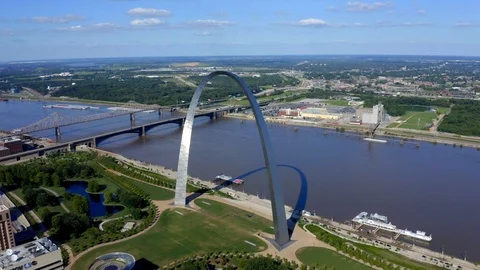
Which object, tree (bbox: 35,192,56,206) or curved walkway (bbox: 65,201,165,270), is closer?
curved walkway (bbox: 65,201,165,270)

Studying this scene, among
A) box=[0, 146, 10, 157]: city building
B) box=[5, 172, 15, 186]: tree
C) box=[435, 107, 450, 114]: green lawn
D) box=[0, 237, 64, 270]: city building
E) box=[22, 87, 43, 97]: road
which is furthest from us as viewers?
box=[22, 87, 43, 97]: road

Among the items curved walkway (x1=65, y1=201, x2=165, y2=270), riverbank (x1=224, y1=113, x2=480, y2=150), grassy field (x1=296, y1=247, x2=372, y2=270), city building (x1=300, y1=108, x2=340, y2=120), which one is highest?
city building (x1=300, y1=108, x2=340, y2=120)

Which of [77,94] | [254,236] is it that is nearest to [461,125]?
[254,236]

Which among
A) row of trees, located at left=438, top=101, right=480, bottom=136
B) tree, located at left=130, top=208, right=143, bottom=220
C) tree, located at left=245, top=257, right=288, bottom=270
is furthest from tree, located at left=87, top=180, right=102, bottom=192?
row of trees, located at left=438, top=101, right=480, bottom=136

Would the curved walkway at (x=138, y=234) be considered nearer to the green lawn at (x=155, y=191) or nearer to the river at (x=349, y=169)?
the green lawn at (x=155, y=191)

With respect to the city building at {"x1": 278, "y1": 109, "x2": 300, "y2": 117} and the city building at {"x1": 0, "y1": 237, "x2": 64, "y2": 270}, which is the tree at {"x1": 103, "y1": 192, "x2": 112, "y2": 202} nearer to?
the city building at {"x1": 0, "y1": 237, "x2": 64, "y2": 270}

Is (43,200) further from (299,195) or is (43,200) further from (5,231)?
(299,195)

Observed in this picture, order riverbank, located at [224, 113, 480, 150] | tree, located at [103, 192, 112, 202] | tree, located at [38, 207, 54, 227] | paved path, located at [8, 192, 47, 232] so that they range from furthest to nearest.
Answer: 1. riverbank, located at [224, 113, 480, 150]
2. tree, located at [103, 192, 112, 202]
3. tree, located at [38, 207, 54, 227]
4. paved path, located at [8, 192, 47, 232]

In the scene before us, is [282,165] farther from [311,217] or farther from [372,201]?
[311,217]
